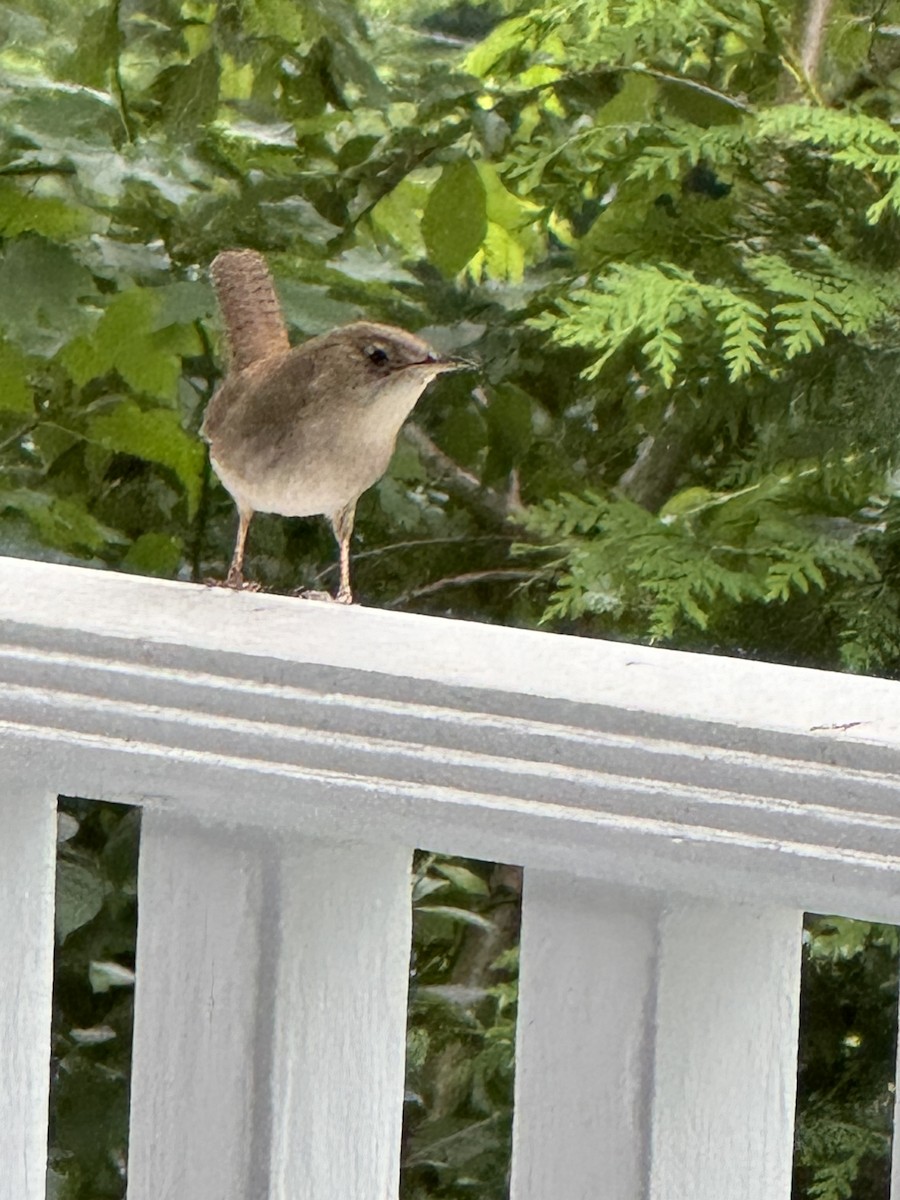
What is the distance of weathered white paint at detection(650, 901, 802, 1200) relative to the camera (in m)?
0.54

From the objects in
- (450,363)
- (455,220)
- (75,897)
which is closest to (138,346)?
(455,220)

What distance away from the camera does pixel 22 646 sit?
24.0 inches

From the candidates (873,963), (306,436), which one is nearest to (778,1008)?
(306,436)

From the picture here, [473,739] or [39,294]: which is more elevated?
[39,294]

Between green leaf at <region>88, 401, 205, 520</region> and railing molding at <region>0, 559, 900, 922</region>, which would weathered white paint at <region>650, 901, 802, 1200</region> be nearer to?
railing molding at <region>0, 559, 900, 922</region>

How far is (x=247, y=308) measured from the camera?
2.98ft

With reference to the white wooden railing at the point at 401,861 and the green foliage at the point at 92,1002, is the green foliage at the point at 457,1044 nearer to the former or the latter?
the green foliage at the point at 92,1002

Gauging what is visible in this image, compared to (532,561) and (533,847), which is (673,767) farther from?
(532,561)

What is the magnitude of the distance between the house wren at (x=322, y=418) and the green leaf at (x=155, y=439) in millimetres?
318

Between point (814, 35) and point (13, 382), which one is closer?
point (13, 382)

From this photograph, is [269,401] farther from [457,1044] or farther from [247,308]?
[457,1044]

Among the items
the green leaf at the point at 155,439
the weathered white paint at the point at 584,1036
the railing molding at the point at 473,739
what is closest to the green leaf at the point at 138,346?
the green leaf at the point at 155,439

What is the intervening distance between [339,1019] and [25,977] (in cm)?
12

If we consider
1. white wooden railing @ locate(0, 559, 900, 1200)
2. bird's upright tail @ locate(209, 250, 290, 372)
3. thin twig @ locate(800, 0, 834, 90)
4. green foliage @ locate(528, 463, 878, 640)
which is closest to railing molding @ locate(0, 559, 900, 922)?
white wooden railing @ locate(0, 559, 900, 1200)
